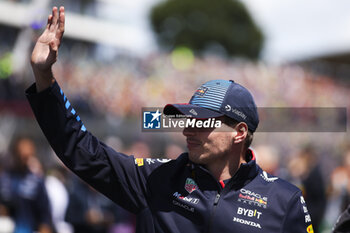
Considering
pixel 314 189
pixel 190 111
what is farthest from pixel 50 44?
pixel 314 189

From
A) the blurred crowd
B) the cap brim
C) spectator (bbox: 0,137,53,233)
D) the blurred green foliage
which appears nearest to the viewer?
the cap brim

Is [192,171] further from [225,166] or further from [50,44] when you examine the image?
[50,44]

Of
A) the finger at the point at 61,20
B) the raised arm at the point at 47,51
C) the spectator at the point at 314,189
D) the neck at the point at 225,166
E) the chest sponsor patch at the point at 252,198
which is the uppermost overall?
the finger at the point at 61,20

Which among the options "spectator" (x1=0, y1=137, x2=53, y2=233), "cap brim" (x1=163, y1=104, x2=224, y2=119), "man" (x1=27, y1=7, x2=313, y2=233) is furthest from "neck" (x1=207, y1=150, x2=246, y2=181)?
"spectator" (x1=0, y1=137, x2=53, y2=233)

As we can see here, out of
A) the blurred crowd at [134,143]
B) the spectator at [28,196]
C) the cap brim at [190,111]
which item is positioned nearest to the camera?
the cap brim at [190,111]

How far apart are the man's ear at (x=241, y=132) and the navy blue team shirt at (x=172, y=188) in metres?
0.12

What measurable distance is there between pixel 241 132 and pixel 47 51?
0.99 metres

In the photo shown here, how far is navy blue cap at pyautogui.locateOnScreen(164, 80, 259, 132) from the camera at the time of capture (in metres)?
2.38

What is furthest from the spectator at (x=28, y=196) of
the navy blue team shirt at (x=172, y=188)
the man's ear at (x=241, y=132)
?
the man's ear at (x=241, y=132)

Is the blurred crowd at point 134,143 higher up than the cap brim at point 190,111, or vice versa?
the cap brim at point 190,111

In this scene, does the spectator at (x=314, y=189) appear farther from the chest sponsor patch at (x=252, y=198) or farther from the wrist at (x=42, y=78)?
the wrist at (x=42, y=78)

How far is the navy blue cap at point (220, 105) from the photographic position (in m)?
2.38

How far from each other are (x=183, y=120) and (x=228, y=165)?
12.8 inches

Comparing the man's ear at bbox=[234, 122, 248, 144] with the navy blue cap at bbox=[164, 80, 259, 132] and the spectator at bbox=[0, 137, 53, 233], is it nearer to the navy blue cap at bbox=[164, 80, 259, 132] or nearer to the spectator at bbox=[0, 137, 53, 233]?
the navy blue cap at bbox=[164, 80, 259, 132]
